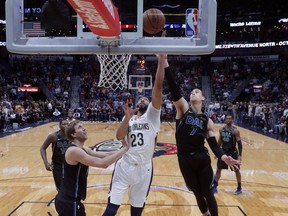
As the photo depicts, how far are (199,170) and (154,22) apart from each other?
1825 mm

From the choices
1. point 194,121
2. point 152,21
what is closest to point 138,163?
point 194,121

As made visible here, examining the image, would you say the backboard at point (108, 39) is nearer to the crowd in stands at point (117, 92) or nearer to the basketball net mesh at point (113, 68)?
the basketball net mesh at point (113, 68)

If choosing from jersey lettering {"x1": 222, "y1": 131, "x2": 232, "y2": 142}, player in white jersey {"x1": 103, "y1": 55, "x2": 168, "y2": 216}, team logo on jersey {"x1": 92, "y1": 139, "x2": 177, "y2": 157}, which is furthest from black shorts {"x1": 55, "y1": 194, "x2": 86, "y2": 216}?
team logo on jersey {"x1": 92, "y1": 139, "x2": 177, "y2": 157}

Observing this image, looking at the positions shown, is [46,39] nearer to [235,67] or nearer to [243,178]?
[243,178]

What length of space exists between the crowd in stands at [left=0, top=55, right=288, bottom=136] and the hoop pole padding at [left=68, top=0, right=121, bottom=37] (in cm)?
1344

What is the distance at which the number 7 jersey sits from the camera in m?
4.04

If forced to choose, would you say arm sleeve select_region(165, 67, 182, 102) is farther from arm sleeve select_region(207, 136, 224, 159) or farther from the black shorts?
the black shorts

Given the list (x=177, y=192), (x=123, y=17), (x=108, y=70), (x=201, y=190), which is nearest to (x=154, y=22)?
(x=123, y=17)

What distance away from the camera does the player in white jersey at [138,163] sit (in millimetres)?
3932

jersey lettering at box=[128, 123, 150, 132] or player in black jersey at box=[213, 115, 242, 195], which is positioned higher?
jersey lettering at box=[128, 123, 150, 132]

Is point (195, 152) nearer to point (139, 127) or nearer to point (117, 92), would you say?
point (139, 127)

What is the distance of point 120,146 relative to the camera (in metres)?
11.1

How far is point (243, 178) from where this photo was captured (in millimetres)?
7852

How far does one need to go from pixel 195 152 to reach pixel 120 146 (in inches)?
274
